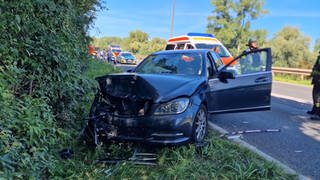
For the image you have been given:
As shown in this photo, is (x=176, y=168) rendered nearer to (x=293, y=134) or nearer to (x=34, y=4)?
(x=34, y=4)

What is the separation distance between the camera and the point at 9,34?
371cm

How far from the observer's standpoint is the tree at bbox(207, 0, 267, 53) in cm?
5034

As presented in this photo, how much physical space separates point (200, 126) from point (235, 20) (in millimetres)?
48332

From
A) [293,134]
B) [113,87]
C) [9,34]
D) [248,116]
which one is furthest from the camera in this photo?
[248,116]

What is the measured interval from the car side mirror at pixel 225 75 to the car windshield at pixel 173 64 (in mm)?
401

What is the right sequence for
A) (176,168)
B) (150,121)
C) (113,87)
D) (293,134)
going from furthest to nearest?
1. (293,134)
2. (113,87)
3. (150,121)
4. (176,168)

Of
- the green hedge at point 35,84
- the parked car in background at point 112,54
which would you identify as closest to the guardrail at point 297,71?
the parked car in background at point 112,54

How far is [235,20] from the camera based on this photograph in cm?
5147

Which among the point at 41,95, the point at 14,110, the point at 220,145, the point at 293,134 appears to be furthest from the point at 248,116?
the point at 14,110

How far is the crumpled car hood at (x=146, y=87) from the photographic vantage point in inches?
188

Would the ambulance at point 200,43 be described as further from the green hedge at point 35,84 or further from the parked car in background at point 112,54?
the parked car in background at point 112,54

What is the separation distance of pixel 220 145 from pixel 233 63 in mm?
2359

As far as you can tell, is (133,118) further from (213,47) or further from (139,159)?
(213,47)

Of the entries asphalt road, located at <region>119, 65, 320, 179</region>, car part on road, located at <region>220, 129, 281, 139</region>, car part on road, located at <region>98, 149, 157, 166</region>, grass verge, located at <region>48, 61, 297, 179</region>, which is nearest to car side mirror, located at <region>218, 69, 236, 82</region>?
car part on road, located at <region>220, 129, 281, 139</region>
